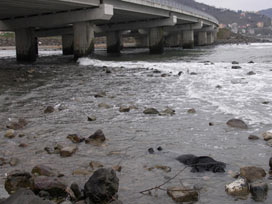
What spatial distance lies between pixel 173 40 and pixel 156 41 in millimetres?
41750

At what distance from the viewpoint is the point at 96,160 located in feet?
20.4

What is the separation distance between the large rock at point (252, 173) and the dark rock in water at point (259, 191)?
444 millimetres

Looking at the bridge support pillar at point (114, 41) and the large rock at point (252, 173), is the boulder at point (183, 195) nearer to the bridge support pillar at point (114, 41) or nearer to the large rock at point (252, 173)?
the large rock at point (252, 173)

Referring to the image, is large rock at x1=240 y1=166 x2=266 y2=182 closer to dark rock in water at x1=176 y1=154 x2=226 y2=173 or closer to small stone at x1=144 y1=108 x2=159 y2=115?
dark rock in water at x1=176 y1=154 x2=226 y2=173

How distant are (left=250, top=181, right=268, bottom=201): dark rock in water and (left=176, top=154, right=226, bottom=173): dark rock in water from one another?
91cm

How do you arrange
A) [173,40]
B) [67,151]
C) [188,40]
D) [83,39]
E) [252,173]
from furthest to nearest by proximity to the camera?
1. [173,40]
2. [188,40]
3. [83,39]
4. [67,151]
5. [252,173]

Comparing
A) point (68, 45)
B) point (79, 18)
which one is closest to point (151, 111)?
point (79, 18)

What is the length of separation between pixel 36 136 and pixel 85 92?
6932mm

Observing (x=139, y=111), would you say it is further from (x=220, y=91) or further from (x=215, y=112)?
(x=220, y=91)

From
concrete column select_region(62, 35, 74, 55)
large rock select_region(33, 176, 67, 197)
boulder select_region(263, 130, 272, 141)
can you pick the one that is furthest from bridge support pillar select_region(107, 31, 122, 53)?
large rock select_region(33, 176, 67, 197)

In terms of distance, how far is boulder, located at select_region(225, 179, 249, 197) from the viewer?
4684 millimetres

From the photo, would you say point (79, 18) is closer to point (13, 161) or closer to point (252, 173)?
point (13, 161)

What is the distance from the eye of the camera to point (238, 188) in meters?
4.73

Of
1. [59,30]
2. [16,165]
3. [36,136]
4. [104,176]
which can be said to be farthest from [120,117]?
[59,30]
